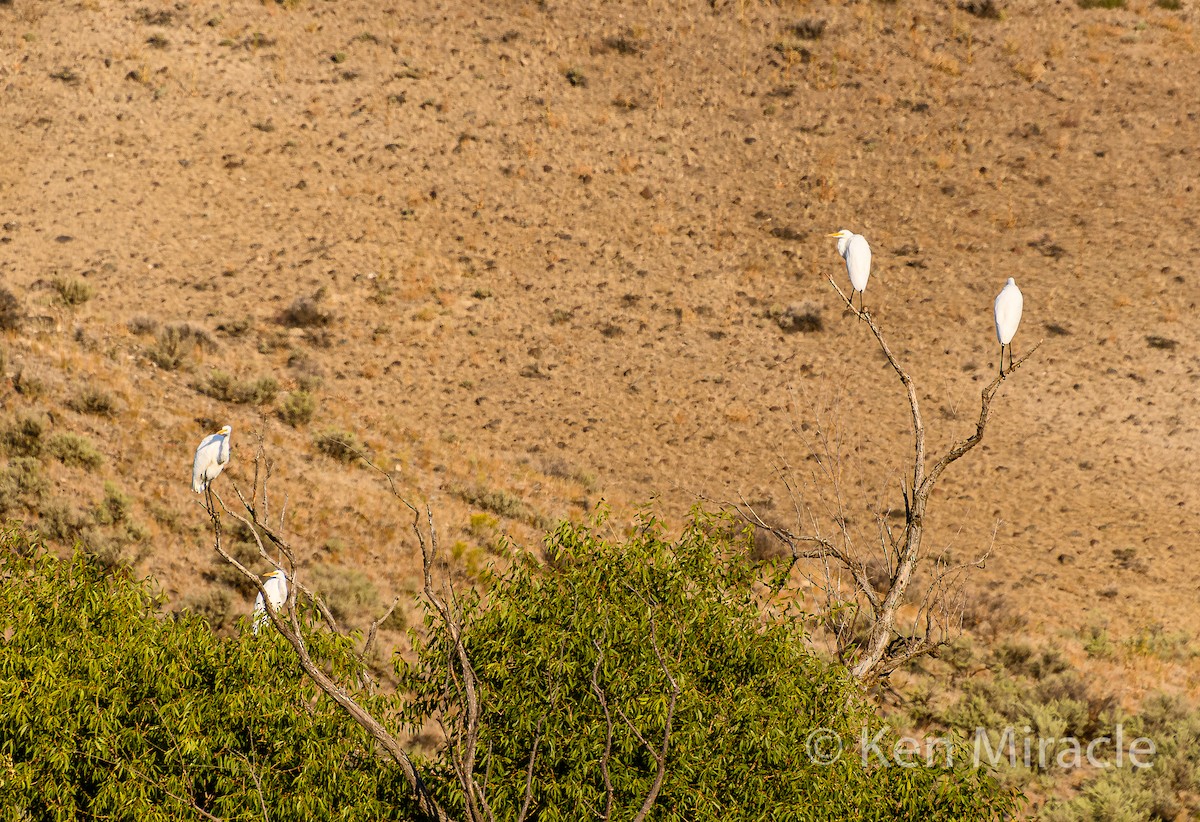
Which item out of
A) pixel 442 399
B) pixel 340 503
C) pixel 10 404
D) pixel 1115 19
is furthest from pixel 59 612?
pixel 1115 19

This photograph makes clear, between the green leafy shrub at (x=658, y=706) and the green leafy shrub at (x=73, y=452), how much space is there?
1114cm

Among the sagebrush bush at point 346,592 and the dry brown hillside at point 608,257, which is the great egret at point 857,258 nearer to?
the sagebrush bush at point 346,592

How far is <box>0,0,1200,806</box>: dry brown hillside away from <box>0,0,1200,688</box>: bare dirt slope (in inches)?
4.3

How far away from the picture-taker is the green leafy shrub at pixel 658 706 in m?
9.26

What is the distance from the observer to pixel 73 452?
20.0 m

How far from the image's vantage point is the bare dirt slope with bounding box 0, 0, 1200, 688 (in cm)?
2531

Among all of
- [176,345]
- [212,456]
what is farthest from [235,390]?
[212,456]

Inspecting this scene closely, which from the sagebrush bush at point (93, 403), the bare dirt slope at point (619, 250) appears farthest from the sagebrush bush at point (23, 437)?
the sagebrush bush at point (93, 403)

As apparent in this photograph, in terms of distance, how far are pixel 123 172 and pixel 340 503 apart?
21.3 m

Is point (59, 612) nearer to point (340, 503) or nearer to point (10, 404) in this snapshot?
→ point (340, 503)

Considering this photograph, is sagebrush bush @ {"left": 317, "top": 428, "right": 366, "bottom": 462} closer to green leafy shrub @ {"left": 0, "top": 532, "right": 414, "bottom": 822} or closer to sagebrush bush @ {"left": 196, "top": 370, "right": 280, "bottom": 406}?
sagebrush bush @ {"left": 196, "top": 370, "right": 280, "bottom": 406}

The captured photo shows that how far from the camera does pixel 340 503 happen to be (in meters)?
21.1

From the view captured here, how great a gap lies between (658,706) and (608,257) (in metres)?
27.6

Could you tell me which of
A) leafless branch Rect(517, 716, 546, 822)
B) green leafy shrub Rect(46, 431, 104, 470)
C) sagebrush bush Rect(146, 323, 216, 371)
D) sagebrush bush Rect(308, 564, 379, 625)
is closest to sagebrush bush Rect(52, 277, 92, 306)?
sagebrush bush Rect(146, 323, 216, 371)
